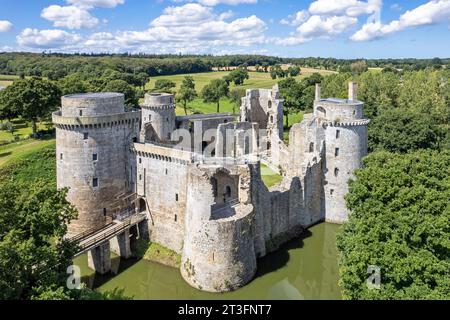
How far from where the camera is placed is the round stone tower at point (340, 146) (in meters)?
33.6

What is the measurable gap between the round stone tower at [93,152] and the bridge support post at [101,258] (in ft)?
10.6

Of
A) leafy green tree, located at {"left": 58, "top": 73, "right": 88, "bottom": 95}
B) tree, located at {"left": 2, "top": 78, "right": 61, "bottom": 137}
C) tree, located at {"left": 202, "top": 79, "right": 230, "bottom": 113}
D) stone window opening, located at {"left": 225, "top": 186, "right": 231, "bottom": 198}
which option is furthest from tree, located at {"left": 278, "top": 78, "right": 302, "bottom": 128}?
stone window opening, located at {"left": 225, "top": 186, "right": 231, "bottom": 198}

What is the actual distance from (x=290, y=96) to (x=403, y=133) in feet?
96.7

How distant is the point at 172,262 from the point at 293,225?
34.4ft

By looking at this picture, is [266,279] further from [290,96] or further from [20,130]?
[290,96]

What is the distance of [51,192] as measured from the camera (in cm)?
2141

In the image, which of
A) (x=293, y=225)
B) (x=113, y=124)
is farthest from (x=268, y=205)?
(x=113, y=124)

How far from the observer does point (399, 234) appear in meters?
19.2

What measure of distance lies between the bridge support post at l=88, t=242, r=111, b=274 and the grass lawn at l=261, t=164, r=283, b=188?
50.2ft

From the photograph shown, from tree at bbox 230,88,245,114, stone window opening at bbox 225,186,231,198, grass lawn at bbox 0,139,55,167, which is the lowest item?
stone window opening at bbox 225,186,231,198

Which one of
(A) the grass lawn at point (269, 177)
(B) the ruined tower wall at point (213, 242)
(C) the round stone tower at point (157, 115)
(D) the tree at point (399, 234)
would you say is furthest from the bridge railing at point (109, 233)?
(D) the tree at point (399, 234)

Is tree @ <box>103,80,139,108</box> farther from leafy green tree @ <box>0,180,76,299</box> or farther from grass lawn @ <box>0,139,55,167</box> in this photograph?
leafy green tree @ <box>0,180,76,299</box>

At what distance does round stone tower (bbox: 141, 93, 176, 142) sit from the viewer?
3631 cm

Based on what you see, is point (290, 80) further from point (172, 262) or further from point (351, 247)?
point (351, 247)
